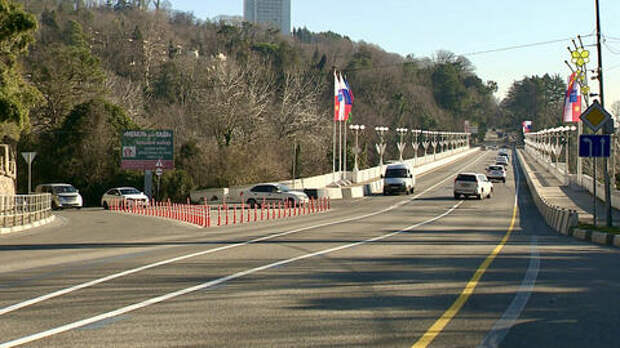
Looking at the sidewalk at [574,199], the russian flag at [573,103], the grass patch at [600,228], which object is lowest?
the sidewalk at [574,199]

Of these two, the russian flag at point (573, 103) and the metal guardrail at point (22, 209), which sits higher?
the russian flag at point (573, 103)

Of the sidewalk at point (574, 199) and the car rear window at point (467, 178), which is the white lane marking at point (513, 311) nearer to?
the sidewalk at point (574, 199)

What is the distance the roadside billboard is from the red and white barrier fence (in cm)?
379

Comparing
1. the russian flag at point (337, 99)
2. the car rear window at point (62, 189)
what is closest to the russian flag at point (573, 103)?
the russian flag at point (337, 99)

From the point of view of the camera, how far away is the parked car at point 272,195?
46.8 meters

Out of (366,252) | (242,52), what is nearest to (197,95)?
(242,52)

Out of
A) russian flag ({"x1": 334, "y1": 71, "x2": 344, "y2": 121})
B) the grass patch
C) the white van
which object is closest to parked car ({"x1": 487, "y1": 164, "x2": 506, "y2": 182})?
the white van

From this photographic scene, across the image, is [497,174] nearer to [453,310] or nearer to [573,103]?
[573,103]

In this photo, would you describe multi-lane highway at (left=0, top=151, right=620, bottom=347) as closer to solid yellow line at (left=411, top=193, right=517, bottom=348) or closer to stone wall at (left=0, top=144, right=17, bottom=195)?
solid yellow line at (left=411, top=193, right=517, bottom=348)

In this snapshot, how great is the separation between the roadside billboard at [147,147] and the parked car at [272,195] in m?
8.89

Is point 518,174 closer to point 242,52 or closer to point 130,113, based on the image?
point 130,113

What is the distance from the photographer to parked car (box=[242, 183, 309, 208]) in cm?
4675

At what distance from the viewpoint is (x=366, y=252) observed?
55.9 ft

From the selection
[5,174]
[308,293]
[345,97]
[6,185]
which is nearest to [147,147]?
[5,174]
